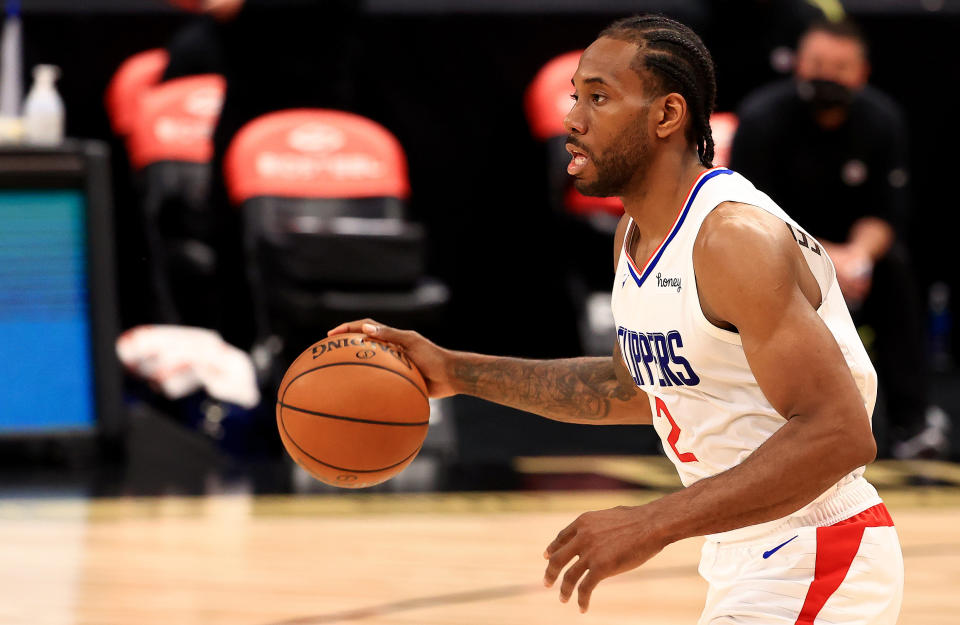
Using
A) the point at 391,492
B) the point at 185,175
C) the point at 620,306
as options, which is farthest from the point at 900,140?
the point at 620,306

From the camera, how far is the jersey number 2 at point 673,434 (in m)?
3.01

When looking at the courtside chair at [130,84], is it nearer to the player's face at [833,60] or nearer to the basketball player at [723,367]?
the player's face at [833,60]

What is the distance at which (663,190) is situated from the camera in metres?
2.91

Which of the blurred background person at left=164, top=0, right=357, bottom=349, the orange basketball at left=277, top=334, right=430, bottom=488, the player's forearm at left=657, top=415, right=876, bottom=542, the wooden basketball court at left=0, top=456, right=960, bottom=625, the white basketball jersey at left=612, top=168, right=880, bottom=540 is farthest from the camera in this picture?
the blurred background person at left=164, top=0, right=357, bottom=349

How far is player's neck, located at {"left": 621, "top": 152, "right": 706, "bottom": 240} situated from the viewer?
9.52 feet

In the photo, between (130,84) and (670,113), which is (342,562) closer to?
(670,113)

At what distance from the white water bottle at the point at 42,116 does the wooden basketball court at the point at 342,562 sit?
5.83 ft

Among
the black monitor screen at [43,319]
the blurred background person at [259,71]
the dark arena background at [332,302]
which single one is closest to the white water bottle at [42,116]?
the dark arena background at [332,302]

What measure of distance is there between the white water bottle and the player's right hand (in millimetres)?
4074

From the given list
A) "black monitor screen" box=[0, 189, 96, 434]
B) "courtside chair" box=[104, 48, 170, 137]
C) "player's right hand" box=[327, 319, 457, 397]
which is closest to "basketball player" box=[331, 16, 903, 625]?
"player's right hand" box=[327, 319, 457, 397]

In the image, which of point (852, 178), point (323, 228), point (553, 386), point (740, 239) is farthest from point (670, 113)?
point (852, 178)

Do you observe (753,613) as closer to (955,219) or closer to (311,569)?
(311,569)

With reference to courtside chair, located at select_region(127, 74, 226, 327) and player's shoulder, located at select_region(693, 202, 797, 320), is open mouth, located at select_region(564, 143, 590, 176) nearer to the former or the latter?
player's shoulder, located at select_region(693, 202, 797, 320)

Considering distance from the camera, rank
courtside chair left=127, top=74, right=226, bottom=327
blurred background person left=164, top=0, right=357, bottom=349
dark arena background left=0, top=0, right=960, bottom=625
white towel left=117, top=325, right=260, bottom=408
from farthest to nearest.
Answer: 1. courtside chair left=127, top=74, right=226, bottom=327
2. blurred background person left=164, top=0, right=357, bottom=349
3. white towel left=117, top=325, right=260, bottom=408
4. dark arena background left=0, top=0, right=960, bottom=625
